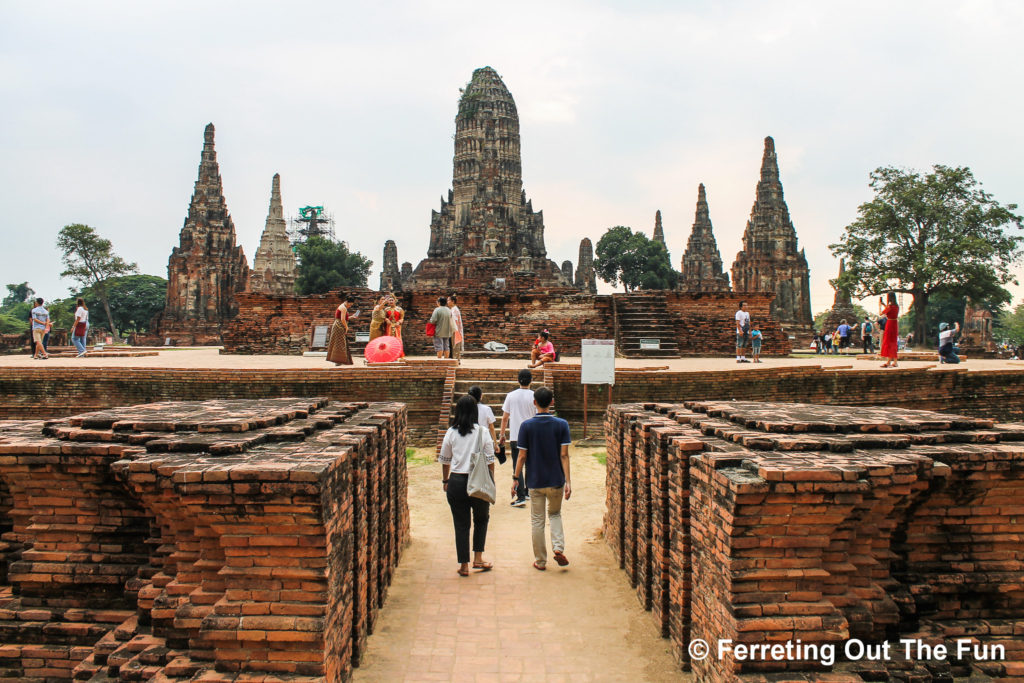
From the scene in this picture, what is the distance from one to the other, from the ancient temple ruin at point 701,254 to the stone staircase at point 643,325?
23.7 meters

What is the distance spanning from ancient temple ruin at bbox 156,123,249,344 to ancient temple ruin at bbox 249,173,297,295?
5641mm

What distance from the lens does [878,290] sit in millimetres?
26344

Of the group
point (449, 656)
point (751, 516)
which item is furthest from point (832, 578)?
point (449, 656)

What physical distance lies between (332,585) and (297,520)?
38 centimetres

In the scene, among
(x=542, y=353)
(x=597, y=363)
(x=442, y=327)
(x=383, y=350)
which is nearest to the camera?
(x=597, y=363)

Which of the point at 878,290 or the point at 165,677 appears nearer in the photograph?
the point at 165,677

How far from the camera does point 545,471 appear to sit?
4879mm

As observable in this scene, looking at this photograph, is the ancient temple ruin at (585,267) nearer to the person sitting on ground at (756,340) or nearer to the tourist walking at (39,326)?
the person sitting on ground at (756,340)

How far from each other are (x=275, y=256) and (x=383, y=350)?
→ 30.1 m

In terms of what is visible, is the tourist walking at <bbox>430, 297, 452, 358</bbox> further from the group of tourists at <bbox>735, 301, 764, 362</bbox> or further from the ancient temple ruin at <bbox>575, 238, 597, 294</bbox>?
the ancient temple ruin at <bbox>575, 238, 597, 294</bbox>

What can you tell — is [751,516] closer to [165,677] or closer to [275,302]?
[165,677]

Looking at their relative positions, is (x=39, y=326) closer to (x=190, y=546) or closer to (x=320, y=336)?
(x=320, y=336)

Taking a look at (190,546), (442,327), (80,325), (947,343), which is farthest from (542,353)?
(80,325)

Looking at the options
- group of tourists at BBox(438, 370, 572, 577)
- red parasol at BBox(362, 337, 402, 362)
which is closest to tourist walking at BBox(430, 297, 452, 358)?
red parasol at BBox(362, 337, 402, 362)
